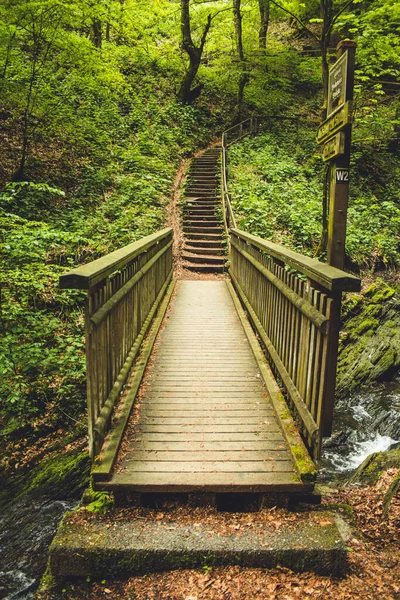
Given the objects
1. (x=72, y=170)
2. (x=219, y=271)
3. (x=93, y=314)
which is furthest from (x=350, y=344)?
(x=72, y=170)

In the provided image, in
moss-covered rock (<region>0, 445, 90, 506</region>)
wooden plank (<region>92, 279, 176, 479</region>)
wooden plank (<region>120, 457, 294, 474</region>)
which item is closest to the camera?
wooden plank (<region>92, 279, 176, 479</region>)

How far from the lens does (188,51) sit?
2008 cm

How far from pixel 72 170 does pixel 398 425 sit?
1210cm

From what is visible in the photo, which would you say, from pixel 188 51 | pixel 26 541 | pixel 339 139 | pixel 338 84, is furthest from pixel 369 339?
pixel 188 51

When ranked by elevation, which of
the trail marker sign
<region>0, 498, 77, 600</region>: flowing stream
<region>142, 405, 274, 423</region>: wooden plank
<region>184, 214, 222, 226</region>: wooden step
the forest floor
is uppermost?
the trail marker sign

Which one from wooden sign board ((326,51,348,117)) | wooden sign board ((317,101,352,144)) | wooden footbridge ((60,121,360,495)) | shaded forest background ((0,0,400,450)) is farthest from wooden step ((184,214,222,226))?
wooden sign board ((326,51,348,117))

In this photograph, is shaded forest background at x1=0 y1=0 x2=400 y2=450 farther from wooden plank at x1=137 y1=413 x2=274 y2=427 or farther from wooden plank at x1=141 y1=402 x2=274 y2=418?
wooden plank at x1=137 y1=413 x2=274 y2=427

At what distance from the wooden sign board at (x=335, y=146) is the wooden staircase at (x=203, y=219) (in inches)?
347

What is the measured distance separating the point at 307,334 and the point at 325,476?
8.47 ft

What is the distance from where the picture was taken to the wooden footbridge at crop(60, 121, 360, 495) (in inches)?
116

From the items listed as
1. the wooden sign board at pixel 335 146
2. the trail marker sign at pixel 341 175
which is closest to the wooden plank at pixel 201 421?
the trail marker sign at pixel 341 175

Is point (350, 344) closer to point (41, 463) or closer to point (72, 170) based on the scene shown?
point (41, 463)

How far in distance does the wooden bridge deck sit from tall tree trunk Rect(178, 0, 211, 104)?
18.8m

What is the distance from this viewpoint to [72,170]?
1347 centimetres
